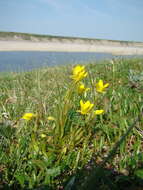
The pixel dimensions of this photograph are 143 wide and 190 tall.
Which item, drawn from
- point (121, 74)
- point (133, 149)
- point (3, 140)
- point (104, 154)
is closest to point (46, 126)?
point (3, 140)

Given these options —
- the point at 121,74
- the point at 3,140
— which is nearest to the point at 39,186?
the point at 3,140

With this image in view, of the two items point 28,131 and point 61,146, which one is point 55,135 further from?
point 28,131

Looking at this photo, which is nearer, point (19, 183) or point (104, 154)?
point (19, 183)

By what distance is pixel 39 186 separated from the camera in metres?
0.89

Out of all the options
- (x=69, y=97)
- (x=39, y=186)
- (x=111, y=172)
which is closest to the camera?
(x=39, y=186)

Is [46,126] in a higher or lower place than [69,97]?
lower

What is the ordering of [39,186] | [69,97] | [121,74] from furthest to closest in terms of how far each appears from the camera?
1. [121,74]
2. [69,97]
3. [39,186]

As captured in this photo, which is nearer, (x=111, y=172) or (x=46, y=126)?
(x=111, y=172)

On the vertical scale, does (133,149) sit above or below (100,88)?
below

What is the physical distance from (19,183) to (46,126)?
42 cm

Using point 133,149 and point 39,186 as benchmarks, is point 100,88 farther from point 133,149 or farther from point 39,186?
point 39,186

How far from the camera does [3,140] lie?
3.92 feet

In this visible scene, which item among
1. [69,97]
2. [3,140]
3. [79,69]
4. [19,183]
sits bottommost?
[19,183]

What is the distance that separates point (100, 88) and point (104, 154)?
405mm
